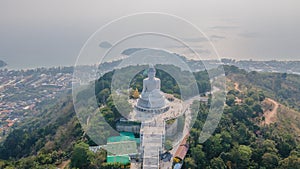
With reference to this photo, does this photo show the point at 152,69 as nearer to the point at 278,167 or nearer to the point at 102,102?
the point at 102,102

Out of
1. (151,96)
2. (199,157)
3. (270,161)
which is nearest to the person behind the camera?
(270,161)

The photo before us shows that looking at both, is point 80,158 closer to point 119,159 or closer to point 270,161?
point 119,159

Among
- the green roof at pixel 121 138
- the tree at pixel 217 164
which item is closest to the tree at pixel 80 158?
the green roof at pixel 121 138

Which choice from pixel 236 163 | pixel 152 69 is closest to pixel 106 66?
pixel 152 69

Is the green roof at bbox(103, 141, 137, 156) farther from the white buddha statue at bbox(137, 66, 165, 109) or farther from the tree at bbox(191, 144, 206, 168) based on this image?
the white buddha statue at bbox(137, 66, 165, 109)

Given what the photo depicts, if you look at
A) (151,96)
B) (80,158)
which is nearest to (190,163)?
(151,96)

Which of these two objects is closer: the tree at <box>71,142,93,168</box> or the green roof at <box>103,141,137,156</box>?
the tree at <box>71,142,93,168</box>

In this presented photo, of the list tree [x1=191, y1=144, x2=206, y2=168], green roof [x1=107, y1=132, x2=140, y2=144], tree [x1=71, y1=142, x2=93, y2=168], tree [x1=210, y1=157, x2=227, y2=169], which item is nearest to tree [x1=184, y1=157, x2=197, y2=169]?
tree [x1=191, y1=144, x2=206, y2=168]

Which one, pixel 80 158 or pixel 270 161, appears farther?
pixel 80 158
